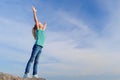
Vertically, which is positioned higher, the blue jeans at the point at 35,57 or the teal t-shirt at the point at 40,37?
the teal t-shirt at the point at 40,37

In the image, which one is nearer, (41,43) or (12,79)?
(12,79)

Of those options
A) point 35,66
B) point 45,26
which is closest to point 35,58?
point 35,66

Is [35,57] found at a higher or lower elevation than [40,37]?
lower

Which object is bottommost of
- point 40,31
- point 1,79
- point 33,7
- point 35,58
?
point 1,79

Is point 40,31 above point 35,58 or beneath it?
above

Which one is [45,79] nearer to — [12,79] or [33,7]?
[12,79]

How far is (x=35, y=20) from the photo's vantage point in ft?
85.9

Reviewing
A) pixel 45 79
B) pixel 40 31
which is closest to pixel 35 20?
pixel 40 31

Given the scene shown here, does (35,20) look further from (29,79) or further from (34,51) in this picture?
(29,79)

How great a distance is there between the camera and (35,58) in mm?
26156

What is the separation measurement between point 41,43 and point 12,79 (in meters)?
3.59

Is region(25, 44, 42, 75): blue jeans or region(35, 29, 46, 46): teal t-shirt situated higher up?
region(35, 29, 46, 46): teal t-shirt

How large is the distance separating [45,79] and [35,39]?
3.08 meters

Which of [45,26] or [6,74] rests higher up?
[45,26]
